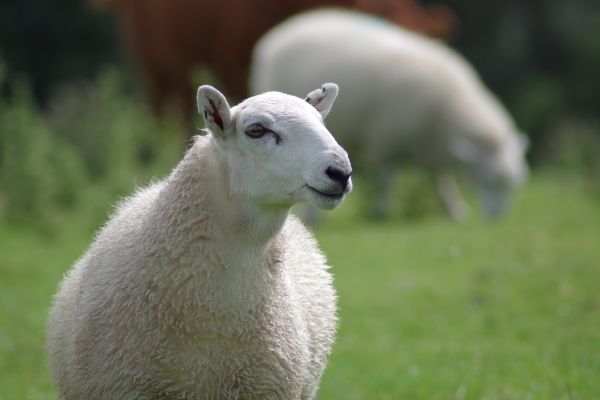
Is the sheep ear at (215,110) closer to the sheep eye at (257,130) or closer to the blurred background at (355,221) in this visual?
the sheep eye at (257,130)

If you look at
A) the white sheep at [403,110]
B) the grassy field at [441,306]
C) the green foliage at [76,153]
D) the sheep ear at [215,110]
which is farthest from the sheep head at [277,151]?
the white sheep at [403,110]

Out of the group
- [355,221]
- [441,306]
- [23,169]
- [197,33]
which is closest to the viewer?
[441,306]

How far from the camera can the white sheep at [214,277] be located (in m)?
3.62

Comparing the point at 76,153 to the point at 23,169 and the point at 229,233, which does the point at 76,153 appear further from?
the point at 229,233

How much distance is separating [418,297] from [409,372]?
5.98ft

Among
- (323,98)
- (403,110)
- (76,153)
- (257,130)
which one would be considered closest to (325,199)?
(257,130)

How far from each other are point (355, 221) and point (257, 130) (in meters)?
7.94

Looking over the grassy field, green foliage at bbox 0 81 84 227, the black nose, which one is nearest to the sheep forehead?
the black nose

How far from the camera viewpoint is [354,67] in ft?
38.2

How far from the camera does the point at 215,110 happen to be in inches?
147

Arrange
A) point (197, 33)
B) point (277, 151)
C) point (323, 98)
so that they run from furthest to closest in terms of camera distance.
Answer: point (197, 33) → point (323, 98) → point (277, 151)

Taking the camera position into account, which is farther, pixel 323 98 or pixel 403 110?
pixel 403 110

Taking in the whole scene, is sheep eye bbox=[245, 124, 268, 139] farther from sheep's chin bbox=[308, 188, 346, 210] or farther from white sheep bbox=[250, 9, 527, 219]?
white sheep bbox=[250, 9, 527, 219]

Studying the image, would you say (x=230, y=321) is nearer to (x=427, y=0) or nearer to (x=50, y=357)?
(x=50, y=357)
